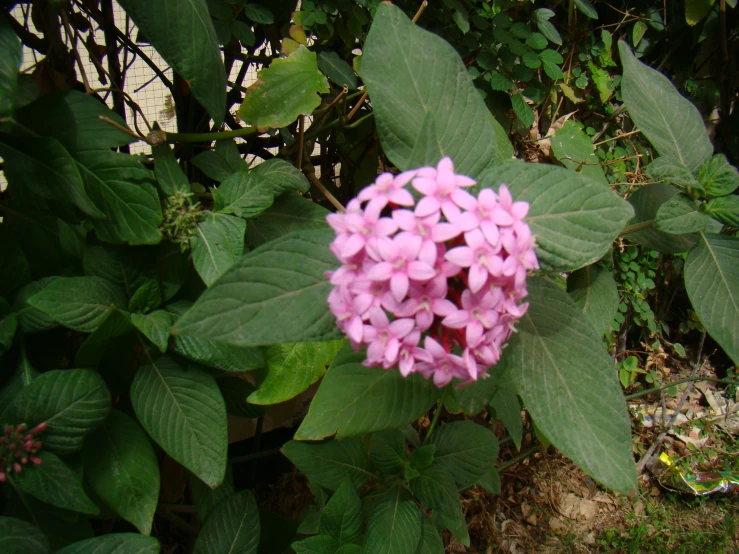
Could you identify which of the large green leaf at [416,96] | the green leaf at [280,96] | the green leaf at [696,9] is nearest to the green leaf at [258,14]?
the green leaf at [280,96]

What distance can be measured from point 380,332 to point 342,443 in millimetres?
593

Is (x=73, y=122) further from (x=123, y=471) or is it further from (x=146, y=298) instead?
(x=123, y=471)

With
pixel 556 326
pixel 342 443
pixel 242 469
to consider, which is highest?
pixel 556 326

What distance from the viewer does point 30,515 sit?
0.89 meters

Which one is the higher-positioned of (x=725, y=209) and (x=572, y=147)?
(x=725, y=209)

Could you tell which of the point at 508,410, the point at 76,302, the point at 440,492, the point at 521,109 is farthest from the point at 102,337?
the point at 521,109

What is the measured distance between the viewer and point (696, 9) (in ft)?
5.91

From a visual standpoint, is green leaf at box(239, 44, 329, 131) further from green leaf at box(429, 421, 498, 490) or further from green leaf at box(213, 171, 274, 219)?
green leaf at box(429, 421, 498, 490)

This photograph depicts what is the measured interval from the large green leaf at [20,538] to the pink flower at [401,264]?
634 millimetres

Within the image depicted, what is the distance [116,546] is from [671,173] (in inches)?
43.2

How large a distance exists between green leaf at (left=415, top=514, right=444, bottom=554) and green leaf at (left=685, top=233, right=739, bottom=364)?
0.63 meters

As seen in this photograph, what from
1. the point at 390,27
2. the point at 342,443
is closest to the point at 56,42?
the point at 390,27

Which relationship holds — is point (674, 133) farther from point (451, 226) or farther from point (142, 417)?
point (142, 417)

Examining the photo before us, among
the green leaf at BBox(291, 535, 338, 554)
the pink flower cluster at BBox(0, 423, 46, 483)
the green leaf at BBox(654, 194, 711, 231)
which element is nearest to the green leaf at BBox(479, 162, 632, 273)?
the green leaf at BBox(654, 194, 711, 231)
